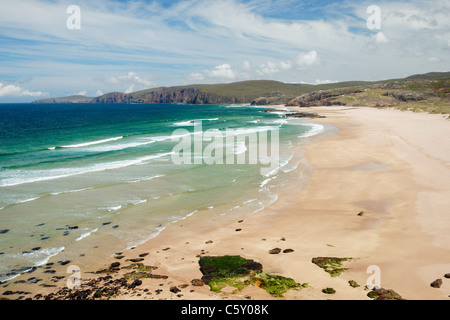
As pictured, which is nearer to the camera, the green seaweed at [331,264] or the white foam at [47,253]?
the green seaweed at [331,264]

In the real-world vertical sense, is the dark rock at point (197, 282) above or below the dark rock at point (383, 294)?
below

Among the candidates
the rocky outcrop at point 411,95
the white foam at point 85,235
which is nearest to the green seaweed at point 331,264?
the white foam at point 85,235

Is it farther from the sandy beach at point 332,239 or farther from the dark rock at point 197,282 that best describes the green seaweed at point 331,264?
the dark rock at point 197,282

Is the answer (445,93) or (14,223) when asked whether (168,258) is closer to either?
(14,223)

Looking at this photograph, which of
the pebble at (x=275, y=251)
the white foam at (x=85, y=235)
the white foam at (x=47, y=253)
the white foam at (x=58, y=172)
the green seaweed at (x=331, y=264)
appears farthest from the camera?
the white foam at (x=58, y=172)

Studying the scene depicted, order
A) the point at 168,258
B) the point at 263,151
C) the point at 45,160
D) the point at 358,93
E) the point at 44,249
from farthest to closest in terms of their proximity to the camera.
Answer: the point at 358,93, the point at 263,151, the point at 45,160, the point at 44,249, the point at 168,258

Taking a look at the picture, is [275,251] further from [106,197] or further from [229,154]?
[229,154]

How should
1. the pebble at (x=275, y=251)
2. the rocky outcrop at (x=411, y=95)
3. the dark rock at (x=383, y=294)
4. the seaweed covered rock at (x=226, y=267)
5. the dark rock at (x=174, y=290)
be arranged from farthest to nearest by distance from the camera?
1. the rocky outcrop at (x=411, y=95)
2. the pebble at (x=275, y=251)
3. the seaweed covered rock at (x=226, y=267)
4. the dark rock at (x=174, y=290)
5. the dark rock at (x=383, y=294)

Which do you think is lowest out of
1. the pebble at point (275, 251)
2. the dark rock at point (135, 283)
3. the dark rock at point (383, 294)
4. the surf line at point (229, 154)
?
the dark rock at point (135, 283)
